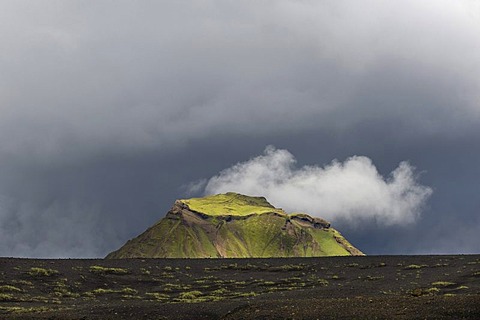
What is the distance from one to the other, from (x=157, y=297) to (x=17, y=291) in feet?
57.6

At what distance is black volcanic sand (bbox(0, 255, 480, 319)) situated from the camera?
45.9 metres

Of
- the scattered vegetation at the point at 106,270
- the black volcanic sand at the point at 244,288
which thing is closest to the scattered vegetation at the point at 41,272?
the black volcanic sand at the point at 244,288

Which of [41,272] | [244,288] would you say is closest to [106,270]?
[41,272]

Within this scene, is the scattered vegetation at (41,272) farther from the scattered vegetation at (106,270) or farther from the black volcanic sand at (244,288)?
the scattered vegetation at (106,270)

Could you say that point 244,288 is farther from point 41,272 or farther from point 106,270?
point 41,272

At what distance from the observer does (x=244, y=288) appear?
74.9m

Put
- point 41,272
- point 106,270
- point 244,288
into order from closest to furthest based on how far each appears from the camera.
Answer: point 244,288 → point 41,272 → point 106,270

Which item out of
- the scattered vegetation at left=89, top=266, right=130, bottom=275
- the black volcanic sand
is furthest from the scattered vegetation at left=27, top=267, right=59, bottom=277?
the scattered vegetation at left=89, top=266, right=130, bottom=275

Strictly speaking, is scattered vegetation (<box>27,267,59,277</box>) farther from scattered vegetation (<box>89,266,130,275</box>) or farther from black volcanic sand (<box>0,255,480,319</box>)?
scattered vegetation (<box>89,266,130,275</box>)

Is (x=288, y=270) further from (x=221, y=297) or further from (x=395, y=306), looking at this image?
(x=395, y=306)

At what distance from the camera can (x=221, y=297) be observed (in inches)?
2574

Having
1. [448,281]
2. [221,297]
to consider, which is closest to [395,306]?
[221,297]

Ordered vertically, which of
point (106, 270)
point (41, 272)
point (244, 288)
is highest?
point (106, 270)

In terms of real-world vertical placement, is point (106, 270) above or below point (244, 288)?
above
